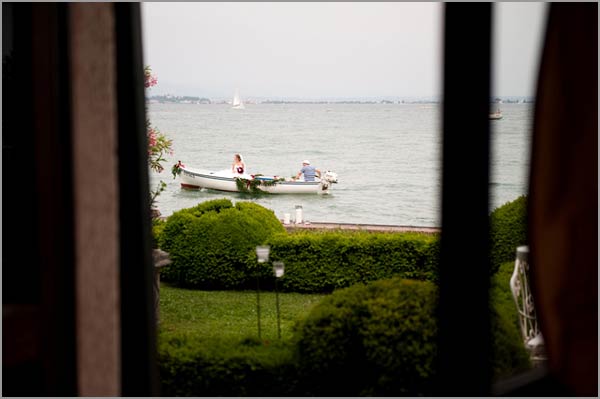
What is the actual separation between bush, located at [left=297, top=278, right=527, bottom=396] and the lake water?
11.3 metres

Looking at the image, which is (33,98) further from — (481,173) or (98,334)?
(481,173)

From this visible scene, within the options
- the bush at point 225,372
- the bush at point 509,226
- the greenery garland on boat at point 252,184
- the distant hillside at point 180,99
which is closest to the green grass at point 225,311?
the bush at point 509,226

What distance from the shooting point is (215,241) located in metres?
7.28

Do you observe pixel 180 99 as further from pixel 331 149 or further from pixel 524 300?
pixel 524 300

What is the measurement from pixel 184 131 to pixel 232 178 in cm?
782

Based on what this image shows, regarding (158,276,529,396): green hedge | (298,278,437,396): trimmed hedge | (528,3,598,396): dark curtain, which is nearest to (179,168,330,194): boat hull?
(158,276,529,396): green hedge

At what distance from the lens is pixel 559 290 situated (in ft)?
5.06

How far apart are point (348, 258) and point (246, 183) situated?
7716mm

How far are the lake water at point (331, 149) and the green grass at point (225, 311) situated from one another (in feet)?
24.1

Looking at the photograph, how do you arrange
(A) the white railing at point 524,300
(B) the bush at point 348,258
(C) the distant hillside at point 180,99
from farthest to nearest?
1. (C) the distant hillside at point 180,99
2. (B) the bush at point 348,258
3. (A) the white railing at point 524,300

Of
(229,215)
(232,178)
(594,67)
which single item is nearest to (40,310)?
(594,67)

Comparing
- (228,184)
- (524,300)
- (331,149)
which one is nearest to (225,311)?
(524,300)

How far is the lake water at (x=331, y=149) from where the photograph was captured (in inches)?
632

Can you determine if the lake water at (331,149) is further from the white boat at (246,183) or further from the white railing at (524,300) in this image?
the white railing at (524,300)
